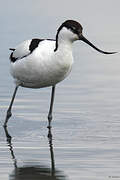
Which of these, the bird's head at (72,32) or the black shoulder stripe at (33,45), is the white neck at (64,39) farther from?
the black shoulder stripe at (33,45)

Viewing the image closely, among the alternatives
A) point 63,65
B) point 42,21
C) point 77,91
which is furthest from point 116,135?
point 42,21

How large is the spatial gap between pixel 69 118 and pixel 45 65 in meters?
0.78

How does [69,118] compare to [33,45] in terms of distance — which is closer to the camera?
[69,118]

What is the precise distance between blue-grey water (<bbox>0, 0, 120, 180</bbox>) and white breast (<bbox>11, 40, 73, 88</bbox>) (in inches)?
19.8

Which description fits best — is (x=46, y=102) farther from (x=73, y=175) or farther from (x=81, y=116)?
(x=73, y=175)

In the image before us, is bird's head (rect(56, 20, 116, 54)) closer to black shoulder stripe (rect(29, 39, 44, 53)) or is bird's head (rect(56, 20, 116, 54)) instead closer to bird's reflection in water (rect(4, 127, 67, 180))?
black shoulder stripe (rect(29, 39, 44, 53))

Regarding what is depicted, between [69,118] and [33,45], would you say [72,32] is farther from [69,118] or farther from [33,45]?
[69,118]

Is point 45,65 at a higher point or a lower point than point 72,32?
lower

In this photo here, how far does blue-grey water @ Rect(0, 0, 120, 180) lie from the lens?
9141 millimetres

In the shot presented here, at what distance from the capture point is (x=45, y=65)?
12.2m

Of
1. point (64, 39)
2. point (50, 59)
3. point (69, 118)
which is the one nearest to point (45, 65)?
point (50, 59)

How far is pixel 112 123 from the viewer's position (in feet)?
39.1

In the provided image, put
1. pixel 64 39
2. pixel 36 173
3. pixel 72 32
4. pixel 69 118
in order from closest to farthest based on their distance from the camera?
pixel 36 173 < pixel 72 32 < pixel 64 39 < pixel 69 118

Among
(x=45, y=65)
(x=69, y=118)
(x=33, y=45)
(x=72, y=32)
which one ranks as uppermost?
(x=72, y=32)
